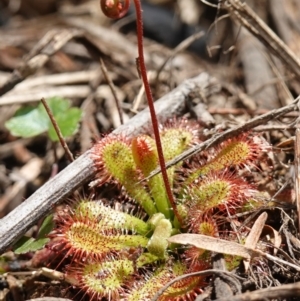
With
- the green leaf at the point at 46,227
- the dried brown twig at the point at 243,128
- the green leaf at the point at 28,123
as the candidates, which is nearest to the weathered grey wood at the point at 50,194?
the green leaf at the point at 46,227

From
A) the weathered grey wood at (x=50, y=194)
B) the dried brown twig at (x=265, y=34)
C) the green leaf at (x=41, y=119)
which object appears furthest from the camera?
the green leaf at (x=41, y=119)

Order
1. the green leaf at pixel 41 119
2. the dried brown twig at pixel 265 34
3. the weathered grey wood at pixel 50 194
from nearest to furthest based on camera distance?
the weathered grey wood at pixel 50 194, the dried brown twig at pixel 265 34, the green leaf at pixel 41 119

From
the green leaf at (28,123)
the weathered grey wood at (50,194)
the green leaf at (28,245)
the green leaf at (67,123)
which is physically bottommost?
the green leaf at (28,245)

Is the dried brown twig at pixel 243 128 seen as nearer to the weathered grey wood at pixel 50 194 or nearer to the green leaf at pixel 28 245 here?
the weathered grey wood at pixel 50 194

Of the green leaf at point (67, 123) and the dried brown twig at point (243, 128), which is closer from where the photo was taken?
the dried brown twig at point (243, 128)

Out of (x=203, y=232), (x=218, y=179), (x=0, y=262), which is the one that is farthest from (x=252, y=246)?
(x=0, y=262)

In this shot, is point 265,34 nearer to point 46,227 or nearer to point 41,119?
point 41,119
